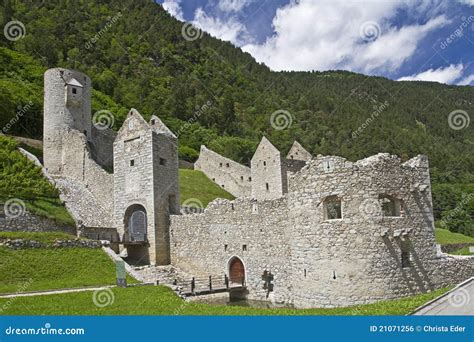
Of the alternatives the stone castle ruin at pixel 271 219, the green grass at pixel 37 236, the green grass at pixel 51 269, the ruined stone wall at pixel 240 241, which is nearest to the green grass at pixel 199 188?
the stone castle ruin at pixel 271 219

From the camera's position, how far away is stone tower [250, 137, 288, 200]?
42.8 m

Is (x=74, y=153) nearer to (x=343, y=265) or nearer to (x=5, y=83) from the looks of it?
(x=5, y=83)

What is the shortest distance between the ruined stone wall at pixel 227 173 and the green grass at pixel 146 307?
34938 millimetres

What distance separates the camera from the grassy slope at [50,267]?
62.5 ft

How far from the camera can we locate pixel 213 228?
2600 cm

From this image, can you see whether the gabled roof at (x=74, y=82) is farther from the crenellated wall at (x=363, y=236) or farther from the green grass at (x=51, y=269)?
the crenellated wall at (x=363, y=236)

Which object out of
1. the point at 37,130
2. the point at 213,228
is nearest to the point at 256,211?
the point at 213,228

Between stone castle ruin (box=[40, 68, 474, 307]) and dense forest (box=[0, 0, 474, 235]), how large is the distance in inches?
561

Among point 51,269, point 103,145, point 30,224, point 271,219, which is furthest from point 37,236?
point 103,145

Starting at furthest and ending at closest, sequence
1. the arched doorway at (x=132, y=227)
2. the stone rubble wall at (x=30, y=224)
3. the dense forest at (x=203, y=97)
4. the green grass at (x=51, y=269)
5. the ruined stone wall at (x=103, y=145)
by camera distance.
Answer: the dense forest at (x=203, y=97) < the ruined stone wall at (x=103, y=145) < the arched doorway at (x=132, y=227) < the stone rubble wall at (x=30, y=224) < the green grass at (x=51, y=269)

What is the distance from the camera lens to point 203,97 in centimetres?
9950

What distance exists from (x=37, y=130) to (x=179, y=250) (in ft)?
99.4

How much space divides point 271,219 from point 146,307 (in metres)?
9.62

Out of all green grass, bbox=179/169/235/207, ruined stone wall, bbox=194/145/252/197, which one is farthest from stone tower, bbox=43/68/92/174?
ruined stone wall, bbox=194/145/252/197
